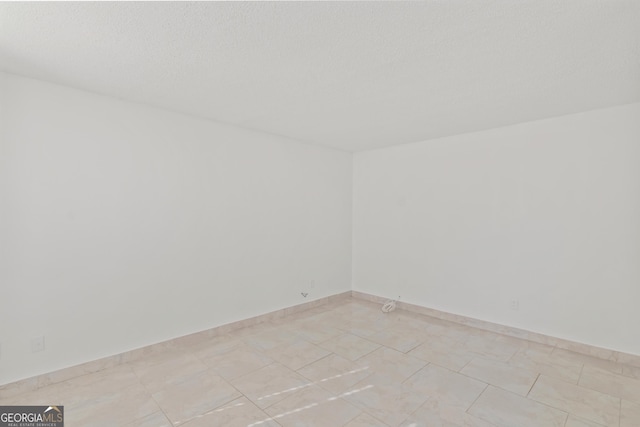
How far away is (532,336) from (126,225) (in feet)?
13.9

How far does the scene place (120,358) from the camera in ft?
8.89

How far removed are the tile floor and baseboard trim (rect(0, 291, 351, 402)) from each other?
62 millimetres

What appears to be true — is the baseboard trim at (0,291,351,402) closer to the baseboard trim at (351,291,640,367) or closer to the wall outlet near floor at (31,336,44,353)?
the wall outlet near floor at (31,336,44,353)

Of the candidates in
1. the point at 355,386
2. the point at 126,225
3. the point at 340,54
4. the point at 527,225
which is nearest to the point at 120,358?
the point at 126,225

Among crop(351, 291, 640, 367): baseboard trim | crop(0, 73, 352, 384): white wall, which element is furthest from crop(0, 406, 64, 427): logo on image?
crop(351, 291, 640, 367): baseboard trim

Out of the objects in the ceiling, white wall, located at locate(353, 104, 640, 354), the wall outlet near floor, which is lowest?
the wall outlet near floor

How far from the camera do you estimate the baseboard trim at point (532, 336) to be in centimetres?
280

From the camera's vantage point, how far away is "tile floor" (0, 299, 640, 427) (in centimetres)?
202

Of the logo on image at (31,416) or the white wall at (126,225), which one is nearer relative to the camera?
the logo on image at (31,416)

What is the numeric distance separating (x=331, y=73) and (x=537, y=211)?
2667 mm

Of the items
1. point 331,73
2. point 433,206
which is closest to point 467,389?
point 433,206

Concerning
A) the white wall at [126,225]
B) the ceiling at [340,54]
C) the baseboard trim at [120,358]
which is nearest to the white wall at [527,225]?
the ceiling at [340,54]

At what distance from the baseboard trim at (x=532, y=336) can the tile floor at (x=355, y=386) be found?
9 cm

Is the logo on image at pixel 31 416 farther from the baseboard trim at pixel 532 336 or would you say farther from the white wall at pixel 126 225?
the baseboard trim at pixel 532 336
